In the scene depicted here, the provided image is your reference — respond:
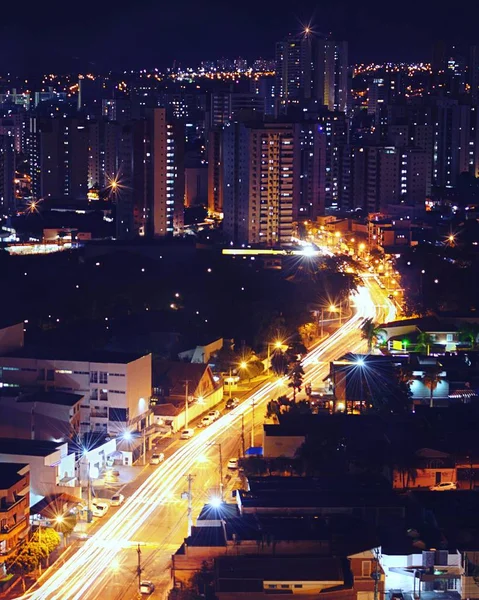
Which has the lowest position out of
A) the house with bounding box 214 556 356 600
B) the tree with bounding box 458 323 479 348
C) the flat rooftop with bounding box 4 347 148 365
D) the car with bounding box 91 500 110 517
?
the house with bounding box 214 556 356 600

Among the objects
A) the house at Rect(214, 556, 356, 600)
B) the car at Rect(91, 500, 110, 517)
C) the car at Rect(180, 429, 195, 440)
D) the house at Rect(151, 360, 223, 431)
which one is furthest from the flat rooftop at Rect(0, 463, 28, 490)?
the house at Rect(151, 360, 223, 431)

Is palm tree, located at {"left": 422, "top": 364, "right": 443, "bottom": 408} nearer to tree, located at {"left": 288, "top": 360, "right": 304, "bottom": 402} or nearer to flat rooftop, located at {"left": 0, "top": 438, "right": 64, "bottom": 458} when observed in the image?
tree, located at {"left": 288, "top": 360, "right": 304, "bottom": 402}

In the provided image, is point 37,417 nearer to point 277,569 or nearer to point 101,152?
point 277,569

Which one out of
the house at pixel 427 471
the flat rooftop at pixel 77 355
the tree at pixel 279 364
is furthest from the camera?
the tree at pixel 279 364

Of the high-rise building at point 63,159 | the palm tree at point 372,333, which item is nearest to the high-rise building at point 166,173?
the high-rise building at point 63,159

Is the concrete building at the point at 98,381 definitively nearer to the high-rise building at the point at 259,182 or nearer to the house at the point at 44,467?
the house at the point at 44,467

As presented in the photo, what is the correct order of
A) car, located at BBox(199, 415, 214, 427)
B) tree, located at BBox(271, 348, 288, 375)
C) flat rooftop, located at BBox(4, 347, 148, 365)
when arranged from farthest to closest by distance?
tree, located at BBox(271, 348, 288, 375), car, located at BBox(199, 415, 214, 427), flat rooftop, located at BBox(4, 347, 148, 365)

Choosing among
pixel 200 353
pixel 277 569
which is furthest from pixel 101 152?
pixel 277 569
